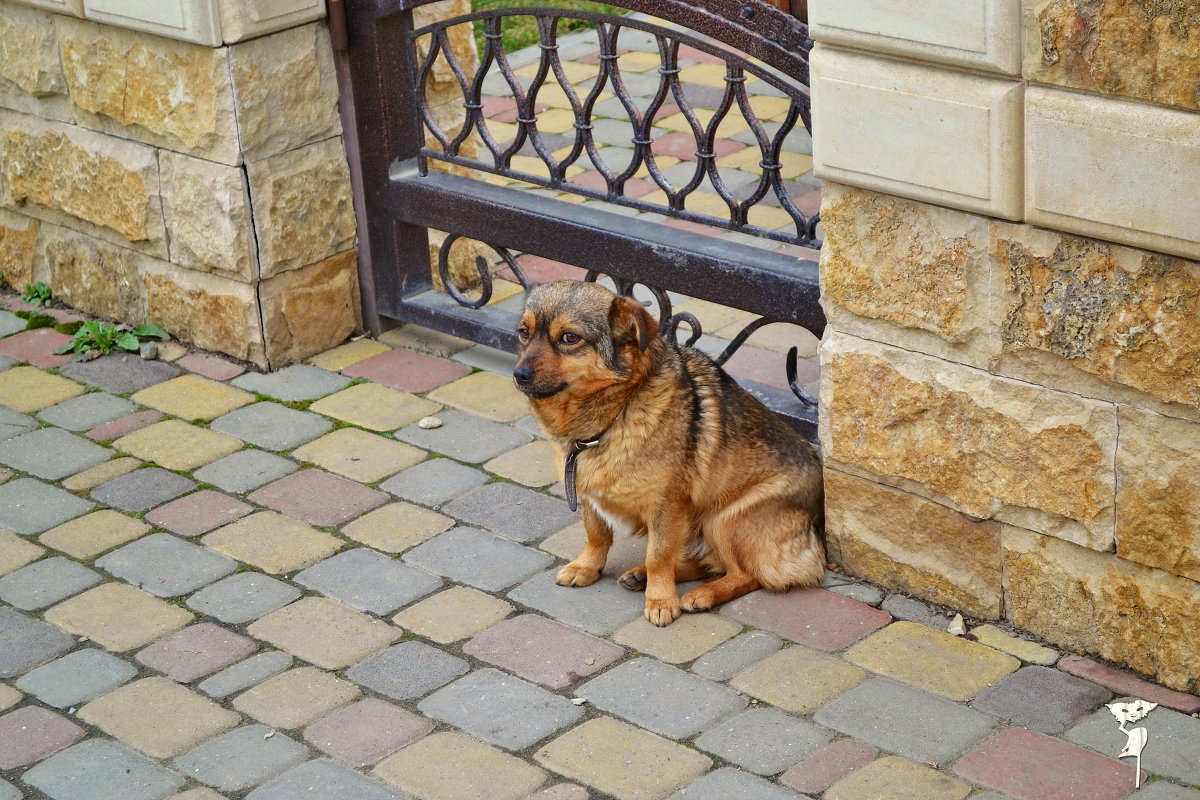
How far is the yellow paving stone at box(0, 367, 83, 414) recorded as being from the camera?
562 cm

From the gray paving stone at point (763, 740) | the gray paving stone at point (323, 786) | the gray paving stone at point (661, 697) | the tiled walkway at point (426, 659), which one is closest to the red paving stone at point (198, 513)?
the tiled walkway at point (426, 659)

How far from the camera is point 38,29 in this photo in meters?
5.82

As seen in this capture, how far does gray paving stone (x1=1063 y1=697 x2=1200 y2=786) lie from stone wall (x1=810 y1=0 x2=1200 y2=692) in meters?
0.14

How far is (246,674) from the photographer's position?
405 cm

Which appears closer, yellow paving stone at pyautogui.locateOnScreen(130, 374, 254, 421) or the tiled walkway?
the tiled walkway

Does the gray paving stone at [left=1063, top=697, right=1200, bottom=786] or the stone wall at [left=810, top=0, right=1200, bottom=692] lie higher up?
the stone wall at [left=810, top=0, right=1200, bottom=692]

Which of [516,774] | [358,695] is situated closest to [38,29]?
[358,695]

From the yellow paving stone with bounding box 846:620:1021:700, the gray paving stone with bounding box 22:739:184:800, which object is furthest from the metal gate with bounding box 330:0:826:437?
the gray paving stone with bounding box 22:739:184:800

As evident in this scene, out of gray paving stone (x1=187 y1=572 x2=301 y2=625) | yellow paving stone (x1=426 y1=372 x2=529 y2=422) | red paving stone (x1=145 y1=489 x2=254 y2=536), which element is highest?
yellow paving stone (x1=426 y1=372 x2=529 y2=422)

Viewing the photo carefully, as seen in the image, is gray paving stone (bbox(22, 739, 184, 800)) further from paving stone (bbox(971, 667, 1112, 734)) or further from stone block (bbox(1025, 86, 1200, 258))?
→ stone block (bbox(1025, 86, 1200, 258))

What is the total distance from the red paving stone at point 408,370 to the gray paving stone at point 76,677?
180 cm

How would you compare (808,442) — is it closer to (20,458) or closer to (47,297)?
(20,458)

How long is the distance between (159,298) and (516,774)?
10.4 ft

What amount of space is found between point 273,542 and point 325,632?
0.57 meters
